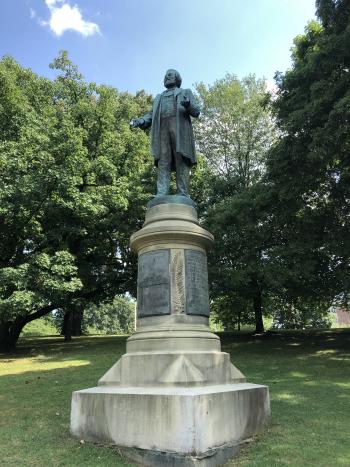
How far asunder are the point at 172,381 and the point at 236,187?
61.0ft

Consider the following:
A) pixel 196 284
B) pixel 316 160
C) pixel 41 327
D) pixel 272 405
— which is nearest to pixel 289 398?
pixel 272 405

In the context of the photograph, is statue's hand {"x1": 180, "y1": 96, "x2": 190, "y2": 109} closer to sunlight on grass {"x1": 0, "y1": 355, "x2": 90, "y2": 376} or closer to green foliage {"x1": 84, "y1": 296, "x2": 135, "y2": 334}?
sunlight on grass {"x1": 0, "y1": 355, "x2": 90, "y2": 376}

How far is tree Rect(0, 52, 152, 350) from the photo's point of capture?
17984 millimetres

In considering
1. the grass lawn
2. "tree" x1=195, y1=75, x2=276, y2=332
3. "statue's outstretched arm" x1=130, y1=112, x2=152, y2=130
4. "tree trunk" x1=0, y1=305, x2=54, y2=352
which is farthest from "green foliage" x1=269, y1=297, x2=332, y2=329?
"statue's outstretched arm" x1=130, y1=112, x2=152, y2=130

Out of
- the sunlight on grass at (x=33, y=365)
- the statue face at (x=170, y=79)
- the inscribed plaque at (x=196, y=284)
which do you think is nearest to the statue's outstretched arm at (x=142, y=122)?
the statue face at (x=170, y=79)

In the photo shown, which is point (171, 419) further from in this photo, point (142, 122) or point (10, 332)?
point (10, 332)

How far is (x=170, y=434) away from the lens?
531 centimetres

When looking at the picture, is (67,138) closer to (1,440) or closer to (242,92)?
(242,92)

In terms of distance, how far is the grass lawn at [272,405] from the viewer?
5453mm

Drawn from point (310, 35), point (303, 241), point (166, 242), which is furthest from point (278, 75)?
point (166, 242)

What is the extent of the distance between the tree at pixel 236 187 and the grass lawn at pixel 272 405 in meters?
3.61

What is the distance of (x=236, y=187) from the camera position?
2386 cm

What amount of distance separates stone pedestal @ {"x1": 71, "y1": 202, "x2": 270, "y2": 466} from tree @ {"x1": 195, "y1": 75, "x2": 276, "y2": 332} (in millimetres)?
9819

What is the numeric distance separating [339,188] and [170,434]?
47.3 feet
